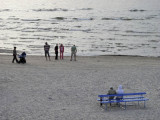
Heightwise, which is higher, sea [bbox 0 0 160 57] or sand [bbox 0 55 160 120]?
sea [bbox 0 0 160 57]

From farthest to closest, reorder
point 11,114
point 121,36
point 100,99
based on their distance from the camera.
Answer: point 121,36 < point 100,99 < point 11,114

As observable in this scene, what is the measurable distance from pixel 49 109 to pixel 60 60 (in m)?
14.4

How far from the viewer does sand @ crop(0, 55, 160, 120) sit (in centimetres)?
1816

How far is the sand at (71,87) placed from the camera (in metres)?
18.2

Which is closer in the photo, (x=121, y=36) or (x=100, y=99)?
(x=100, y=99)

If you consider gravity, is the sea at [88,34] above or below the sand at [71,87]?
above

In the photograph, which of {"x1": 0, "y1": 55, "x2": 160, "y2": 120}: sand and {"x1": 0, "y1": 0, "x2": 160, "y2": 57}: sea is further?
{"x1": 0, "y1": 0, "x2": 160, "y2": 57}: sea

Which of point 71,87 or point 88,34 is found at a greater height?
point 88,34

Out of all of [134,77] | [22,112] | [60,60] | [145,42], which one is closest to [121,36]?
[145,42]

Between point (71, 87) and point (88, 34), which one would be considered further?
point (88, 34)

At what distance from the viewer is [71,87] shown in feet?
75.6

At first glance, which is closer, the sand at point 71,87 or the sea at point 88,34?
the sand at point 71,87

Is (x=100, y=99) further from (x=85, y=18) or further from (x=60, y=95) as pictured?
(x=85, y=18)

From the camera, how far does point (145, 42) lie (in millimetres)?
46812
